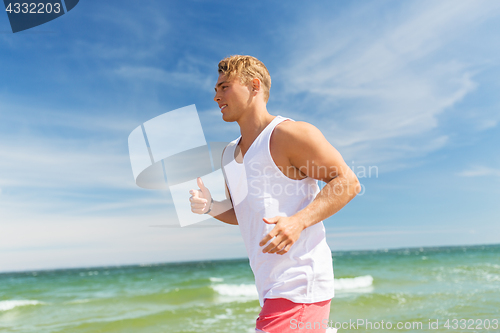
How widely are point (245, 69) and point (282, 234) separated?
0.88 m

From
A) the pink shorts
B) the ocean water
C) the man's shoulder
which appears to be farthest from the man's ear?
the ocean water

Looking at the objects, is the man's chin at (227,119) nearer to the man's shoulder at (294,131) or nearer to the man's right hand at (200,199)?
the man's shoulder at (294,131)

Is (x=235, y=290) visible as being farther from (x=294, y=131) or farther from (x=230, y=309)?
(x=294, y=131)

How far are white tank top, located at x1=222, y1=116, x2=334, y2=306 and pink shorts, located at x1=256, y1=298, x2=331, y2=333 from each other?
3 cm

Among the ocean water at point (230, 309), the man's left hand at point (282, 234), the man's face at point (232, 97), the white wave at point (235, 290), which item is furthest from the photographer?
the white wave at point (235, 290)

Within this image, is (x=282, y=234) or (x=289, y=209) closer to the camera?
(x=282, y=234)

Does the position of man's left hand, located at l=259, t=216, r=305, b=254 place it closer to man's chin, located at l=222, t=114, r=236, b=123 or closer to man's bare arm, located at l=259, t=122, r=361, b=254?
man's bare arm, located at l=259, t=122, r=361, b=254

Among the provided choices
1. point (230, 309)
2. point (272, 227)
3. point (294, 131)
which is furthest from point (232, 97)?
point (230, 309)

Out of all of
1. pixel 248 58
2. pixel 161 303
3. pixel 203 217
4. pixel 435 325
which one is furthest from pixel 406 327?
pixel 161 303

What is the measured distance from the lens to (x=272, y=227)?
1.50 m

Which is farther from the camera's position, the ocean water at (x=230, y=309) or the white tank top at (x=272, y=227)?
the ocean water at (x=230, y=309)

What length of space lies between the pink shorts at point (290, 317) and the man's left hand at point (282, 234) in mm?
281

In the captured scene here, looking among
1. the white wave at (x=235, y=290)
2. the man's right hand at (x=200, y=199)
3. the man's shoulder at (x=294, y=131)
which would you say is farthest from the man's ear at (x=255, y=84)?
the white wave at (x=235, y=290)

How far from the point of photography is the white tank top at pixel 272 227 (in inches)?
57.3
